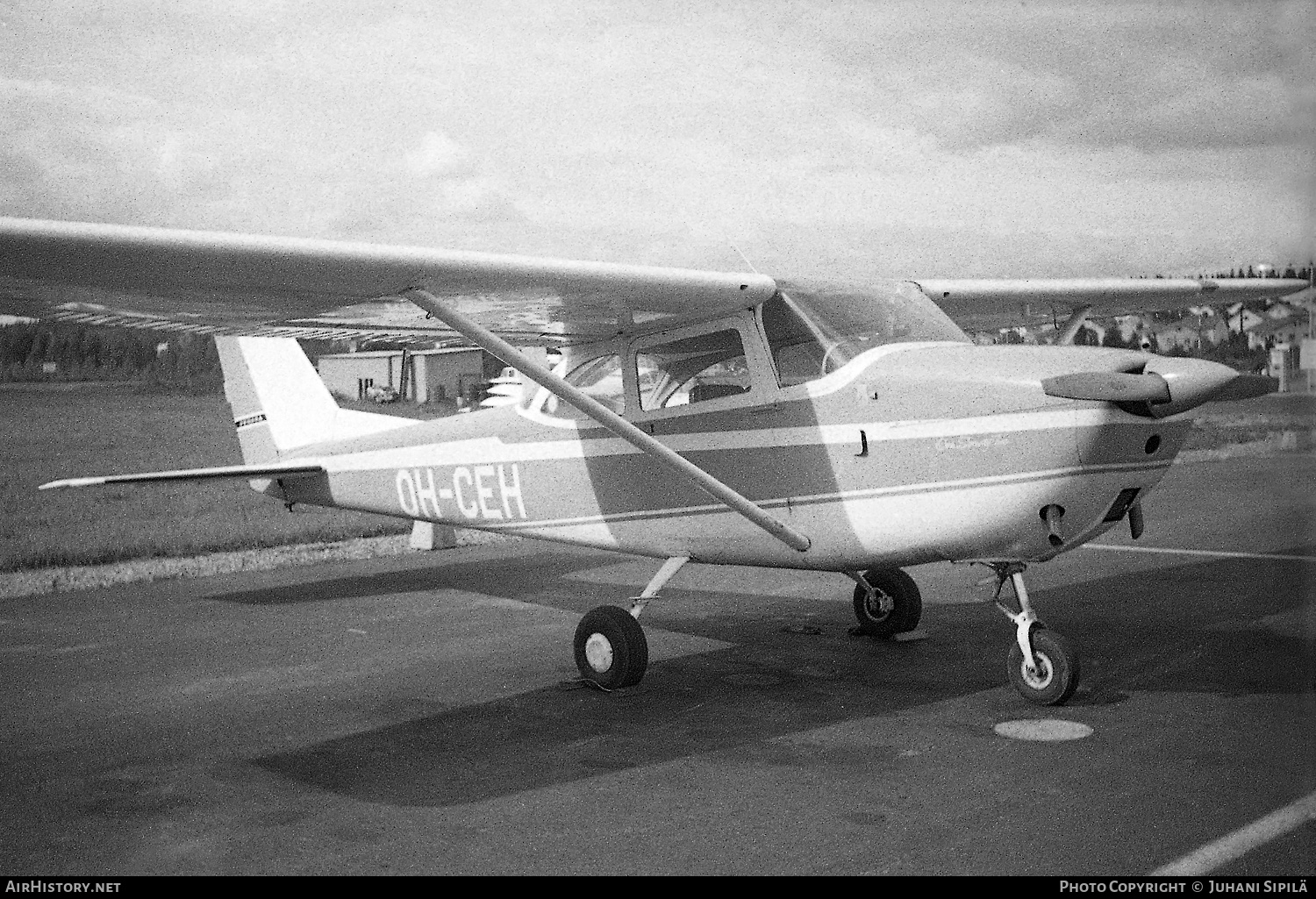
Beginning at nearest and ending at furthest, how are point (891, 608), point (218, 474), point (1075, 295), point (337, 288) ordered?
point (337, 288), point (891, 608), point (1075, 295), point (218, 474)

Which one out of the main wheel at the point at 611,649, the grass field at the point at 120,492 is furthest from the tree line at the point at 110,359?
the main wheel at the point at 611,649

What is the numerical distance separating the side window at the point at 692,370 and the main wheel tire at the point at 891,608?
6.31ft

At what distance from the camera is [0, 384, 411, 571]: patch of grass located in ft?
41.5

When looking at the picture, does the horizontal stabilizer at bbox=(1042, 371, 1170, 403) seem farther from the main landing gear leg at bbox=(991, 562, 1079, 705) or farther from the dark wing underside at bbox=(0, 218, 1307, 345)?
the dark wing underside at bbox=(0, 218, 1307, 345)

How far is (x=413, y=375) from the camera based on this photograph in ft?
57.8

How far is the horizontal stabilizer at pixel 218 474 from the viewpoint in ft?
30.3

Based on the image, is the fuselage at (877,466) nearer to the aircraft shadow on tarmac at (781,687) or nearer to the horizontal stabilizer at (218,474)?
the aircraft shadow on tarmac at (781,687)

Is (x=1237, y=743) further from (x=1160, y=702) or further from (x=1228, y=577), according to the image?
(x=1228, y=577)

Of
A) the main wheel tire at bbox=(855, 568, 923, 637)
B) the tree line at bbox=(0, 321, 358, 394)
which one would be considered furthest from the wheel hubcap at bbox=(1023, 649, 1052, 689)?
the tree line at bbox=(0, 321, 358, 394)

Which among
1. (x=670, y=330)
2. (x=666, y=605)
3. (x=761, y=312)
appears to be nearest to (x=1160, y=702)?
(x=761, y=312)

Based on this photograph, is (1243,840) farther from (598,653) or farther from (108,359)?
(108,359)

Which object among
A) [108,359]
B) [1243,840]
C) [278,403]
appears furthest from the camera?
[108,359]

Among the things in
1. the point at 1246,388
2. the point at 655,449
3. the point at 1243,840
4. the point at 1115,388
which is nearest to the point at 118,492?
the point at 655,449

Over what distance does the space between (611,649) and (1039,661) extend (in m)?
2.33
